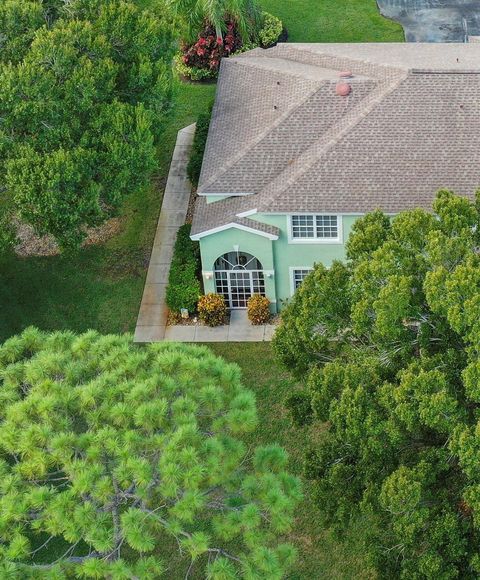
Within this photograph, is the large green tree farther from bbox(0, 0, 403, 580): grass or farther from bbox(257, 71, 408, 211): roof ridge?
bbox(257, 71, 408, 211): roof ridge

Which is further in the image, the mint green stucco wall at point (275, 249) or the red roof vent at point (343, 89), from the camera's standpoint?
the red roof vent at point (343, 89)

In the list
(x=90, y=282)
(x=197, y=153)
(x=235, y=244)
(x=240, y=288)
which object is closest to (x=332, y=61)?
(x=197, y=153)

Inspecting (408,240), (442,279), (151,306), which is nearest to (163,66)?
(151,306)

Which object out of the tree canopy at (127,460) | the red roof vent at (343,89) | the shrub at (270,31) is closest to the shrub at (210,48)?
the shrub at (270,31)

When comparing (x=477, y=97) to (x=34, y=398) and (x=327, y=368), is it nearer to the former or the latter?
(x=327, y=368)

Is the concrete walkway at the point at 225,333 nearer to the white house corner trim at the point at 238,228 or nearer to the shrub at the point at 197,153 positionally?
the white house corner trim at the point at 238,228
